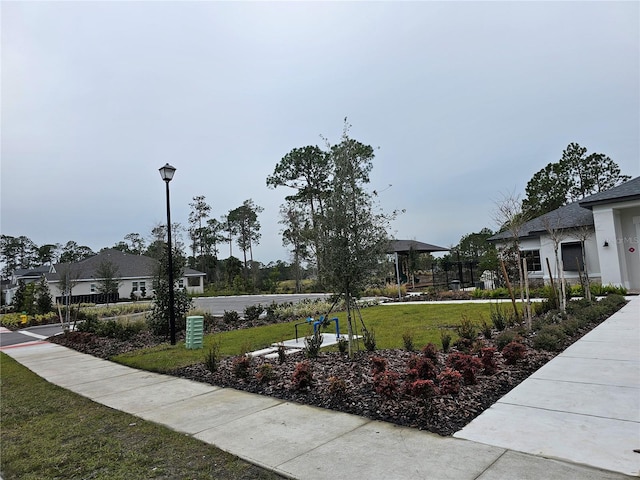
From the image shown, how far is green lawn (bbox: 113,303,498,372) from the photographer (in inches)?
304

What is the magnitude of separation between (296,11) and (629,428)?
924 cm

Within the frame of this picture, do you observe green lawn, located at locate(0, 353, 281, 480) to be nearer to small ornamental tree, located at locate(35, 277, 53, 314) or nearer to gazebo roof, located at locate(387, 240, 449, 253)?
small ornamental tree, located at locate(35, 277, 53, 314)

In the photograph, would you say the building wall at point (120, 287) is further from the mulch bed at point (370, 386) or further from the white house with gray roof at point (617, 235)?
the white house with gray roof at point (617, 235)

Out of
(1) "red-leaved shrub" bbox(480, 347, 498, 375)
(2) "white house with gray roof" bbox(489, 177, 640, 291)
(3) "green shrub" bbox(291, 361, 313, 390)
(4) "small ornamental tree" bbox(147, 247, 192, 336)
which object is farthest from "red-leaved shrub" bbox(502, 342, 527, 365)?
(2) "white house with gray roof" bbox(489, 177, 640, 291)

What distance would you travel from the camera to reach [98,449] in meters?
3.55

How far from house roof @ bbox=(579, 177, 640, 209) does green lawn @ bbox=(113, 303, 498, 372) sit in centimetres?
714

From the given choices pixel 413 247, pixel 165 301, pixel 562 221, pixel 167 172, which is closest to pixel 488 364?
pixel 167 172

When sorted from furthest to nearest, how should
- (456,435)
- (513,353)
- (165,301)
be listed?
(165,301)
(513,353)
(456,435)

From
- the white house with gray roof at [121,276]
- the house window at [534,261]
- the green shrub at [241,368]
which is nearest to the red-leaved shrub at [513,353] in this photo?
Answer: the green shrub at [241,368]

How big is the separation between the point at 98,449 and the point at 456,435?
3.36 m

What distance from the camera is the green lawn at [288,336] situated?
304 inches

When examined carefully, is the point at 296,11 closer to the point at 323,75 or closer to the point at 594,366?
the point at 323,75

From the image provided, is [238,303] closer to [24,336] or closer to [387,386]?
[24,336]

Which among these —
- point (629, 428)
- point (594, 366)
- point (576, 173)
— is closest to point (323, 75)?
point (594, 366)
